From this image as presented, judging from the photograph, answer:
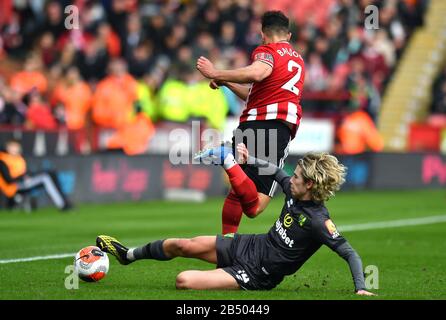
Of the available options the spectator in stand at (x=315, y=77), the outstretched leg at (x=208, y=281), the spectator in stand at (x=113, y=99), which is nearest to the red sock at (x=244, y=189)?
the outstretched leg at (x=208, y=281)

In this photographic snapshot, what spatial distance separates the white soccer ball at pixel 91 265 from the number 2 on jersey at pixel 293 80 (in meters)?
2.49

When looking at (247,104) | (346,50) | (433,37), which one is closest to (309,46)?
(346,50)

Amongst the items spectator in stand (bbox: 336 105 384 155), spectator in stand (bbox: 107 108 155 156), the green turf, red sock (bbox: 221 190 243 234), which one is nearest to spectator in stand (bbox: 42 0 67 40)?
spectator in stand (bbox: 107 108 155 156)

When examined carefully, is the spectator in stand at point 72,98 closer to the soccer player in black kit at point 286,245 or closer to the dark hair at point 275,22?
the dark hair at point 275,22

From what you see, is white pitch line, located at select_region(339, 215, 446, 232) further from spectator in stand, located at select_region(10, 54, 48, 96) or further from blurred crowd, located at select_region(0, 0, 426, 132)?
spectator in stand, located at select_region(10, 54, 48, 96)

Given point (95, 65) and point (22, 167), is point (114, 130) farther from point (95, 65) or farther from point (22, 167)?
point (22, 167)

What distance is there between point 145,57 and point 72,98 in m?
3.08

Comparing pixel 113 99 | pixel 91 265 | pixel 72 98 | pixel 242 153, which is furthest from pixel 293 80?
pixel 113 99

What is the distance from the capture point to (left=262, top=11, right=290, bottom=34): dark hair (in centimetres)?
1066

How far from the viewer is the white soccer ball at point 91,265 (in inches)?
386

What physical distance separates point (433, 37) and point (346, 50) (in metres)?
4.68

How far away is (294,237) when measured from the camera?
910 centimetres

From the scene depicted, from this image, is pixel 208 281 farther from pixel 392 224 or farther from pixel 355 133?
pixel 355 133

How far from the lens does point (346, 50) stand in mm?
29391
